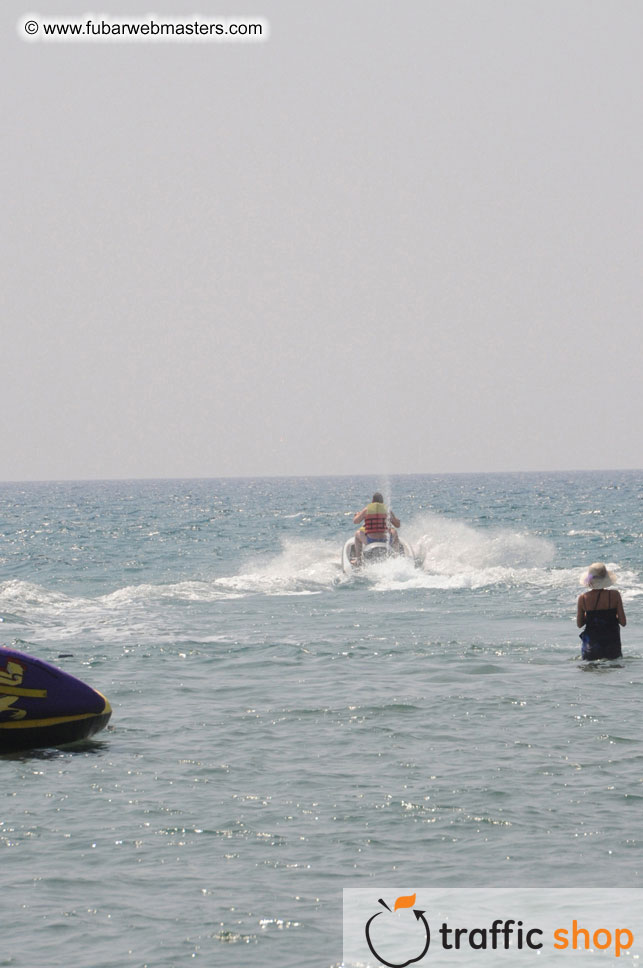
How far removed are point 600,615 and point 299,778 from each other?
5.89m

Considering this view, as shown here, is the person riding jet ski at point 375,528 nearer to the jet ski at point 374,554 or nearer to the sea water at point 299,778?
the jet ski at point 374,554

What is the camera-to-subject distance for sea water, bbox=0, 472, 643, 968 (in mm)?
6707

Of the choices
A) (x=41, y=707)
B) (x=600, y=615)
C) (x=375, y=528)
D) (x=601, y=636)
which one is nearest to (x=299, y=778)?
(x=41, y=707)

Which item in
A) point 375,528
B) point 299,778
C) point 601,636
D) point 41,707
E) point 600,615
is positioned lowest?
point 299,778

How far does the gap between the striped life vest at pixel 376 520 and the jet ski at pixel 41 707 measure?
18.5m

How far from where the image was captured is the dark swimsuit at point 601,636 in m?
13.9

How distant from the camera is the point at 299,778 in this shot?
30.5 ft

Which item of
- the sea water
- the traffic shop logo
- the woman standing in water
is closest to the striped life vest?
the sea water

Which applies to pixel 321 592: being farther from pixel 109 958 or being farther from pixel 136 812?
pixel 109 958

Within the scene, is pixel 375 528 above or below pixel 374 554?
above

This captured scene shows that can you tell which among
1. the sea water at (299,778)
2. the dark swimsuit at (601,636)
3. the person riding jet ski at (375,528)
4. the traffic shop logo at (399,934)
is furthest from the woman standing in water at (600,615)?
the person riding jet ski at (375,528)

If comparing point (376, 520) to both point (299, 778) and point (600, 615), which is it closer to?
point (600, 615)

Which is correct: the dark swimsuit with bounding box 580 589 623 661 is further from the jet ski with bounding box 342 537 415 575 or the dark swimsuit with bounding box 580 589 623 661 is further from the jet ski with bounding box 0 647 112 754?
the jet ski with bounding box 342 537 415 575

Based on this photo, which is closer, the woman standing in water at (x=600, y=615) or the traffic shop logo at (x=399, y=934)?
the traffic shop logo at (x=399, y=934)
